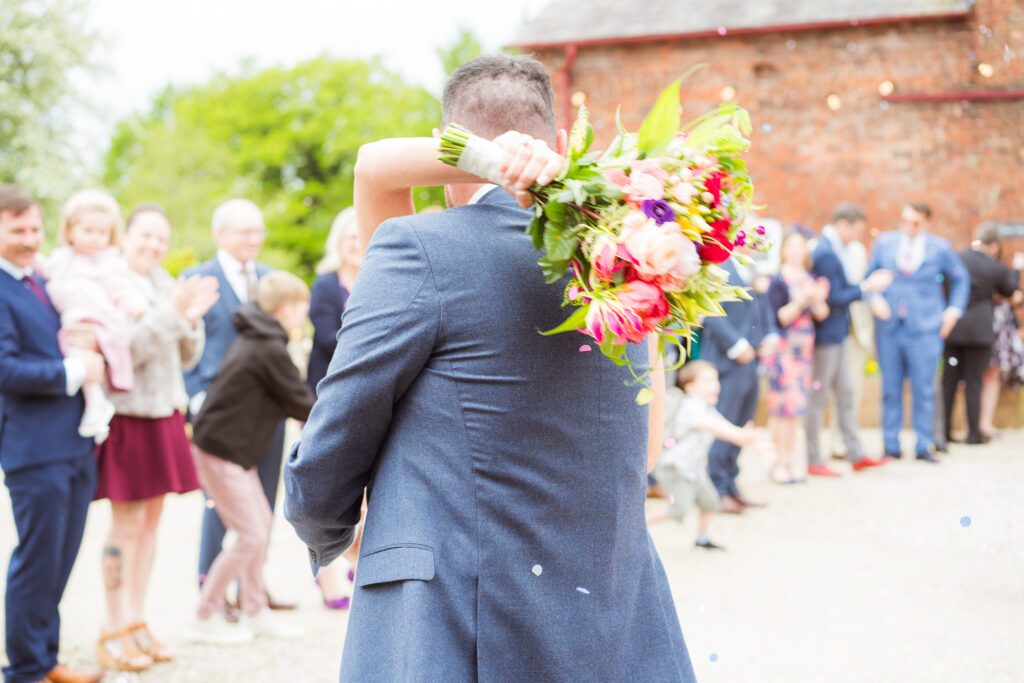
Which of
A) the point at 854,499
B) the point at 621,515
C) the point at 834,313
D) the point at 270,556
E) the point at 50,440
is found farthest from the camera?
the point at 834,313

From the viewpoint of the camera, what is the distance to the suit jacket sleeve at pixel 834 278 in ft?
29.1

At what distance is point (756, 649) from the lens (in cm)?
460

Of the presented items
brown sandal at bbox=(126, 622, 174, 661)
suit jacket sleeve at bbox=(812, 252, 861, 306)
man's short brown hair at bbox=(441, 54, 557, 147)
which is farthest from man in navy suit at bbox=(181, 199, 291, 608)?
suit jacket sleeve at bbox=(812, 252, 861, 306)

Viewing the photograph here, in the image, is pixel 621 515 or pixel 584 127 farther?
pixel 621 515

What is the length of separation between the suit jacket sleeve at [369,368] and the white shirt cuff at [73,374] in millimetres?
2585

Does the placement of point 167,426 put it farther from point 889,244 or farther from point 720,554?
point 889,244

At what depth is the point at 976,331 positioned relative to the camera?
33.4 feet

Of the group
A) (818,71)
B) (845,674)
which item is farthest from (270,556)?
(818,71)

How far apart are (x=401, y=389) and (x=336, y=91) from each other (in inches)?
1688

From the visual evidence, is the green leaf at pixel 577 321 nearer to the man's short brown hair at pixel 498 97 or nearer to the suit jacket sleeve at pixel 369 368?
the suit jacket sleeve at pixel 369 368

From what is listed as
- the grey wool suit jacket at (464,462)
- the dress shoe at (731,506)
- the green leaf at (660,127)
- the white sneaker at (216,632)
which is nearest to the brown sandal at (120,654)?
the white sneaker at (216,632)

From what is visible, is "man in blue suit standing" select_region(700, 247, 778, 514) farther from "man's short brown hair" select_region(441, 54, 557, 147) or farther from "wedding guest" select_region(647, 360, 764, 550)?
"man's short brown hair" select_region(441, 54, 557, 147)

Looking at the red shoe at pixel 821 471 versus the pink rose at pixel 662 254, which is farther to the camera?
the red shoe at pixel 821 471

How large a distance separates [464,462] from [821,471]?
7787 mm
